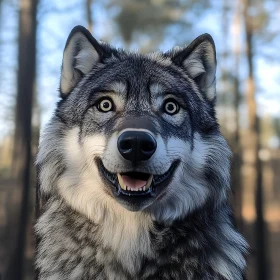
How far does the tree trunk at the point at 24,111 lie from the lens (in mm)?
6930

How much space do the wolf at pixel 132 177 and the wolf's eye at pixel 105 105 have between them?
11 millimetres

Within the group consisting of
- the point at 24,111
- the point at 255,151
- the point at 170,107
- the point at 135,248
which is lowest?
the point at 135,248

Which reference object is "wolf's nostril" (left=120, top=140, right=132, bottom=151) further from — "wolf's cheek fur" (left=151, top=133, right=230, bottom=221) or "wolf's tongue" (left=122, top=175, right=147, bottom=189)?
"wolf's cheek fur" (left=151, top=133, right=230, bottom=221)

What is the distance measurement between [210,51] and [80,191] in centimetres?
166

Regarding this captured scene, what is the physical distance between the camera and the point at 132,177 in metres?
2.50

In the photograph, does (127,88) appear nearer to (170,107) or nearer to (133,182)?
(170,107)

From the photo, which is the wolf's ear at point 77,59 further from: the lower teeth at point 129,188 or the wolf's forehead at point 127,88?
the lower teeth at point 129,188

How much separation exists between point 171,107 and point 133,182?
733 millimetres

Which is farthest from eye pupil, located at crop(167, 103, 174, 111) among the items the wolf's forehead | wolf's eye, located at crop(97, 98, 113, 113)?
wolf's eye, located at crop(97, 98, 113, 113)

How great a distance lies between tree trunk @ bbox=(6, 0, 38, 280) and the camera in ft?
22.7

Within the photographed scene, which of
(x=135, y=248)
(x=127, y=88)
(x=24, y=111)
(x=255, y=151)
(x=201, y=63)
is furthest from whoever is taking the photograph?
(x=255, y=151)

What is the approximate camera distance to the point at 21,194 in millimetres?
6965

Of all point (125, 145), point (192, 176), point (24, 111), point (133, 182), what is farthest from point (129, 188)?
point (24, 111)

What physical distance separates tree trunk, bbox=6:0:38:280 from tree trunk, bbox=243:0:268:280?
212 inches
